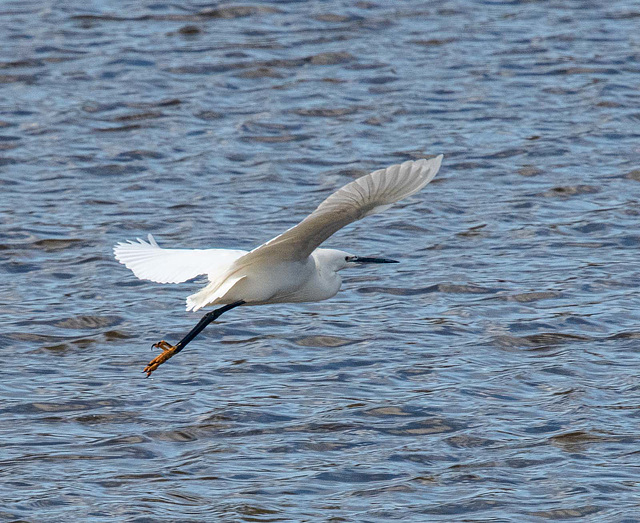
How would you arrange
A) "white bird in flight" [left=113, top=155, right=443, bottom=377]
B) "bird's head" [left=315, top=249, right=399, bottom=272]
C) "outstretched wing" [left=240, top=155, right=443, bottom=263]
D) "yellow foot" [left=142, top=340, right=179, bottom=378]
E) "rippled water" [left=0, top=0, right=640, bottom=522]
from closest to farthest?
"outstretched wing" [left=240, top=155, right=443, bottom=263]
"white bird in flight" [left=113, top=155, right=443, bottom=377]
"rippled water" [left=0, top=0, right=640, bottom=522]
"bird's head" [left=315, top=249, right=399, bottom=272]
"yellow foot" [left=142, top=340, right=179, bottom=378]

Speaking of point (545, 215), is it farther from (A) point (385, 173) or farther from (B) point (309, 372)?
(A) point (385, 173)

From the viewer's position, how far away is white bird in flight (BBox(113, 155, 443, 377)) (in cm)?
599

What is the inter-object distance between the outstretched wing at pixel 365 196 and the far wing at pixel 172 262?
2.37ft

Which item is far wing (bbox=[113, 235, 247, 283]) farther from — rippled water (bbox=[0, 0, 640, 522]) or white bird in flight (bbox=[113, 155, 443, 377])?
rippled water (bbox=[0, 0, 640, 522])

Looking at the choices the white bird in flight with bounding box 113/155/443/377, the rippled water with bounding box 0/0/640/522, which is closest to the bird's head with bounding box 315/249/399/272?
the white bird in flight with bounding box 113/155/443/377

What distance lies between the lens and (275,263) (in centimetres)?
695

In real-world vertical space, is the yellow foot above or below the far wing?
below

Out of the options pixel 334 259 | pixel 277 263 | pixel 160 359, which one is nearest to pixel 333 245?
pixel 334 259

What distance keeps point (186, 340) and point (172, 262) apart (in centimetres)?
47

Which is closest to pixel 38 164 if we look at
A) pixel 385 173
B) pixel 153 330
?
pixel 153 330

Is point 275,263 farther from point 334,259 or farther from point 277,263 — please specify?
point 334,259

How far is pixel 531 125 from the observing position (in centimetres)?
1232

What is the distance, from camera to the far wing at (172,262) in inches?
276

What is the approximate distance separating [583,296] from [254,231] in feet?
8.57
